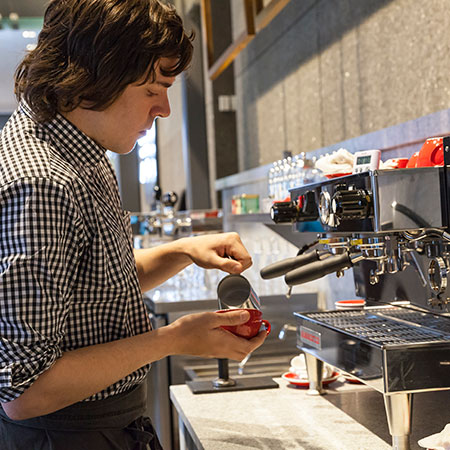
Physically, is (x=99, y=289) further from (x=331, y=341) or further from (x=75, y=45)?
(x=331, y=341)

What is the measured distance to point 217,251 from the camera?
5.34ft

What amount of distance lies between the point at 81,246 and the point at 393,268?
591mm

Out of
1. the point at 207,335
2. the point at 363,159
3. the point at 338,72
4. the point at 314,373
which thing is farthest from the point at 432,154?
the point at 338,72

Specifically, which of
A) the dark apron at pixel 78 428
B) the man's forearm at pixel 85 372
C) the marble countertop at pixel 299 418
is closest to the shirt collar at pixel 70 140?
the man's forearm at pixel 85 372

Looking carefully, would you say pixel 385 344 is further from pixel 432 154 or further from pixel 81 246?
pixel 81 246

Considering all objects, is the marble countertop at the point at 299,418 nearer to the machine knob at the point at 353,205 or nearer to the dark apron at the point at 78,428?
the dark apron at the point at 78,428

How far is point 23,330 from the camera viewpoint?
1083 mm

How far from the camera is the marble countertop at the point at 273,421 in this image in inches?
58.6

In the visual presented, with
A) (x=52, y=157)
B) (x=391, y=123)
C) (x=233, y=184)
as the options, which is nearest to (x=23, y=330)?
(x=52, y=157)

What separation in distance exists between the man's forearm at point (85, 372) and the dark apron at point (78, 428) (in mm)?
116

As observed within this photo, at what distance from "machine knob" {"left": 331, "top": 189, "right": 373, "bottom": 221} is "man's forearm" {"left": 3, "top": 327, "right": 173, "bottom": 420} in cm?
38

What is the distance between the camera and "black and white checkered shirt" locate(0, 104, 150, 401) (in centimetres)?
108

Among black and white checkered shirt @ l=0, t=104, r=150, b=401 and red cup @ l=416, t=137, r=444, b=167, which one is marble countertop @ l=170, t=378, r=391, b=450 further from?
red cup @ l=416, t=137, r=444, b=167

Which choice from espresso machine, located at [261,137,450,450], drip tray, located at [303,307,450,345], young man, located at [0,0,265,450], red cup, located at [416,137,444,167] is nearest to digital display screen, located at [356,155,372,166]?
espresso machine, located at [261,137,450,450]
